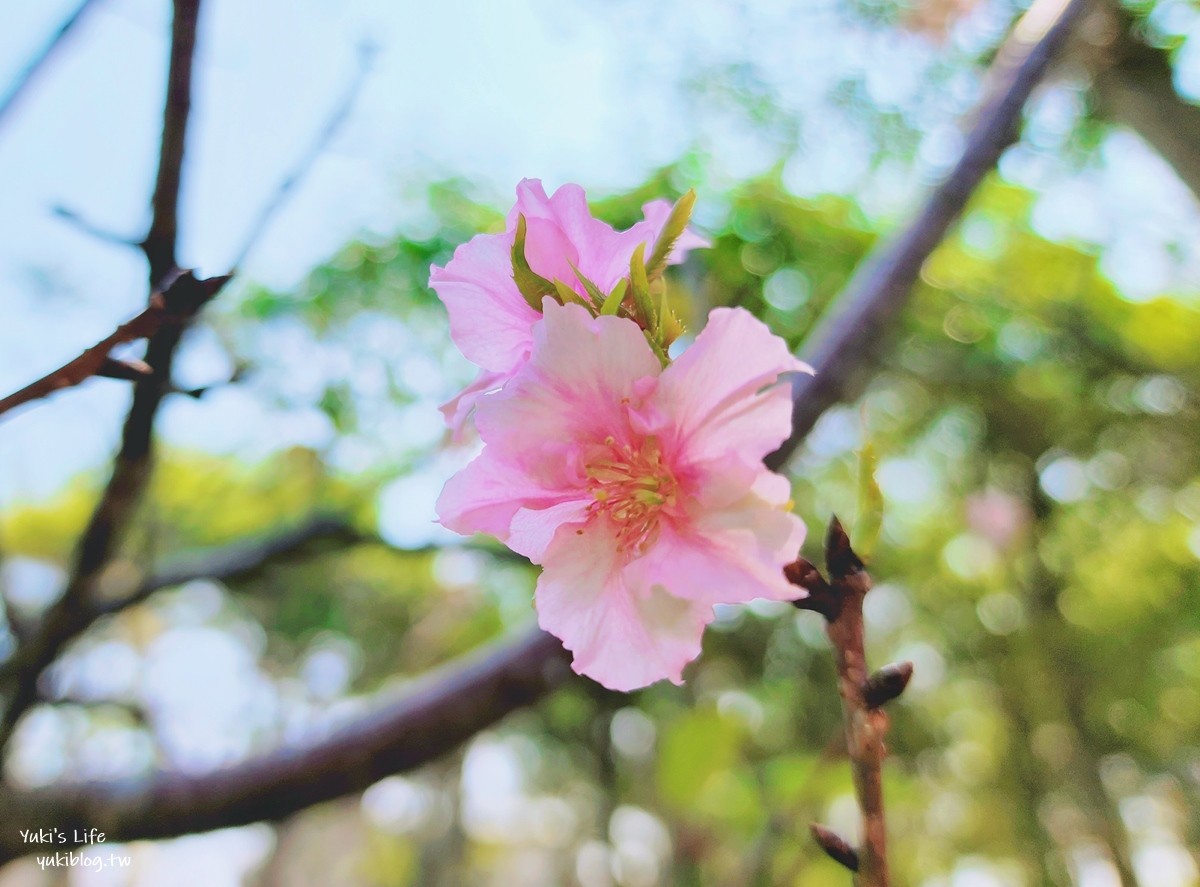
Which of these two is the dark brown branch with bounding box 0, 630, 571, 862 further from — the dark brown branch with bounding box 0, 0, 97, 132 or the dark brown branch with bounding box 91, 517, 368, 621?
the dark brown branch with bounding box 0, 0, 97, 132

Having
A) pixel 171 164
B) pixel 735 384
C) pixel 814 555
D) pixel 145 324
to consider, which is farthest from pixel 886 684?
pixel 814 555

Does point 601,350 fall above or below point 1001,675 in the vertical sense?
above

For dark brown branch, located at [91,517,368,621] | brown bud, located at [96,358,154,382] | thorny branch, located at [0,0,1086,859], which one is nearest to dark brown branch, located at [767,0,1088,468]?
thorny branch, located at [0,0,1086,859]

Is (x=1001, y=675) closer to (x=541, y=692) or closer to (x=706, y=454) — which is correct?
(x=541, y=692)

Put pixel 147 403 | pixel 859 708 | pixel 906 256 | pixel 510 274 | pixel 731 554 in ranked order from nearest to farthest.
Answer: pixel 859 708, pixel 731 554, pixel 510 274, pixel 147 403, pixel 906 256

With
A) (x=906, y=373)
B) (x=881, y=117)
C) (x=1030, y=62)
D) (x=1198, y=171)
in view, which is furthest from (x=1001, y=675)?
(x=1030, y=62)

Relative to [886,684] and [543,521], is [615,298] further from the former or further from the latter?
Result: [886,684]
